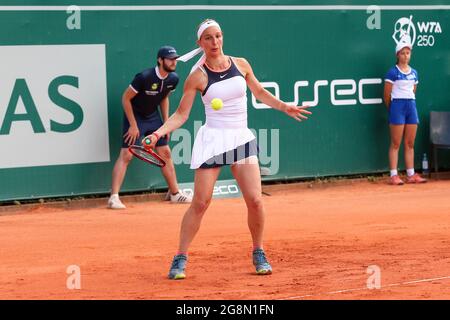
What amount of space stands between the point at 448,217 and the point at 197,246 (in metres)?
3.16

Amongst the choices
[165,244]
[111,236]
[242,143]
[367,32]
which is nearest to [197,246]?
[165,244]

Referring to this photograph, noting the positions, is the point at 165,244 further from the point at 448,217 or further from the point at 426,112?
the point at 426,112

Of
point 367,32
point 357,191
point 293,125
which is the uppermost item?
point 367,32

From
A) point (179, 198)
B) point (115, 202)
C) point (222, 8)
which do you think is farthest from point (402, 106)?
point (115, 202)

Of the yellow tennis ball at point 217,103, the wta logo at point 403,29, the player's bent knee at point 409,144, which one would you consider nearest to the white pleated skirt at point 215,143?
the yellow tennis ball at point 217,103

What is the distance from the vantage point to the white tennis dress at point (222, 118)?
310 inches

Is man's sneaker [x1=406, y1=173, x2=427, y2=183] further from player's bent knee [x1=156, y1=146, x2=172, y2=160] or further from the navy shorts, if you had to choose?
the navy shorts

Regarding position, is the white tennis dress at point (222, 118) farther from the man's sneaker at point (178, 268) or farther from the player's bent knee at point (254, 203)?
the man's sneaker at point (178, 268)

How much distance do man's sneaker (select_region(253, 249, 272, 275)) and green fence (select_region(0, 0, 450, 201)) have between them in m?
4.81

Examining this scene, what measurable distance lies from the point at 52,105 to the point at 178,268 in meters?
4.81

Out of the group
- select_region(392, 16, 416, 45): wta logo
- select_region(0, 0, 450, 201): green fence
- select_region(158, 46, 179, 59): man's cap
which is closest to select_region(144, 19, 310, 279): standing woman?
select_region(158, 46, 179, 59): man's cap

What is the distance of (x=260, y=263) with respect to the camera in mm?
8109

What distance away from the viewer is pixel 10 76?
11.9m

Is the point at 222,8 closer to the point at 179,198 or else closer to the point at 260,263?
the point at 179,198
